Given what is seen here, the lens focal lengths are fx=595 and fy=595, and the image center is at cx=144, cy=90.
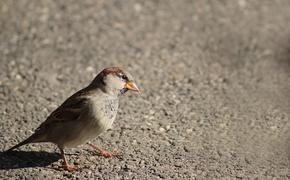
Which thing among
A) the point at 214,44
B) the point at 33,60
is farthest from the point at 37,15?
the point at 214,44

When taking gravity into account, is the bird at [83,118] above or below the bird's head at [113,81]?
below

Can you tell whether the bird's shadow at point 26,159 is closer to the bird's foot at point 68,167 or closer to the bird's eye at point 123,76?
the bird's foot at point 68,167

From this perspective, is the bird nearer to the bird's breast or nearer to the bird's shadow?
the bird's breast

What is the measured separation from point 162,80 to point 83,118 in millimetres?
2351

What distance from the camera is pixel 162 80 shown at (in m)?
7.34

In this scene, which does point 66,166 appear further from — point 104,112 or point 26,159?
point 104,112

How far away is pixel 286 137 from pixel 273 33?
2954 millimetres

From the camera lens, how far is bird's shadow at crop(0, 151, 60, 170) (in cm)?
536

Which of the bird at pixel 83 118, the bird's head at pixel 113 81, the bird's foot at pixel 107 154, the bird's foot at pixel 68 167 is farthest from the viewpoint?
the bird's foot at pixel 107 154

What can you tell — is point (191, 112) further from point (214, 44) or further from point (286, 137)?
point (214, 44)

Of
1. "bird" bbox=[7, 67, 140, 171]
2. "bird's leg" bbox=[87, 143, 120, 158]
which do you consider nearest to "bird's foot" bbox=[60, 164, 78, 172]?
"bird" bbox=[7, 67, 140, 171]

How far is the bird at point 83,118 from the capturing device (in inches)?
203

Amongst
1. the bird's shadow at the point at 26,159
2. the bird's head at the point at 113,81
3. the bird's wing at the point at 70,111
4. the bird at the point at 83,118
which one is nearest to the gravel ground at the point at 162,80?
the bird's shadow at the point at 26,159

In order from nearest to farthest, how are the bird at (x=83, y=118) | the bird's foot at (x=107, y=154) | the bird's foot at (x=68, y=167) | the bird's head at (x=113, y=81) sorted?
the bird at (x=83, y=118), the bird's foot at (x=68, y=167), the bird's head at (x=113, y=81), the bird's foot at (x=107, y=154)
